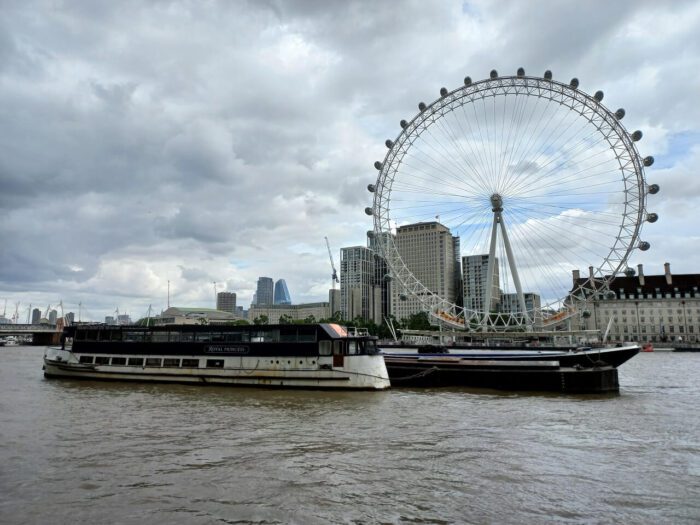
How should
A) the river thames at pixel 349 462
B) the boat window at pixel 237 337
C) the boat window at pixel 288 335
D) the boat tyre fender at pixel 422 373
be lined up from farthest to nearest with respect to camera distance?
the boat tyre fender at pixel 422 373 < the boat window at pixel 237 337 < the boat window at pixel 288 335 < the river thames at pixel 349 462

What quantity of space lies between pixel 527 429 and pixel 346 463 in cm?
1167

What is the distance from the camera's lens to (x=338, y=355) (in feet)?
144

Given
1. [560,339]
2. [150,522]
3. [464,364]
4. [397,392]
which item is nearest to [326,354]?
[397,392]

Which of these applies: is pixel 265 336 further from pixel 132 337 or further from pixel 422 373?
pixel 132 337

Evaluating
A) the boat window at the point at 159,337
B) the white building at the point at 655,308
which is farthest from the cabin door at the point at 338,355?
the white building at the point at 655,308

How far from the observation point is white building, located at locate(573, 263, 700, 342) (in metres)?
171

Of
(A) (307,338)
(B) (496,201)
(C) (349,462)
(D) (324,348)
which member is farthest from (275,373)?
(B) (496,201)

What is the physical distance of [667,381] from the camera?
180ft

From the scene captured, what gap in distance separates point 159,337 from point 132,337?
3.62 m

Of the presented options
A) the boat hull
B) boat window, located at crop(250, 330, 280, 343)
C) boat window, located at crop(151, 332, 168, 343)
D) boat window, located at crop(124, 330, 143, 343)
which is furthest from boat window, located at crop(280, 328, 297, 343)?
boat window, located at crop(124, 330, 143, 343)

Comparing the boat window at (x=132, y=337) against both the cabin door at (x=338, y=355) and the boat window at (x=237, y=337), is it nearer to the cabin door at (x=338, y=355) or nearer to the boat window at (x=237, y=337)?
the boat window at (x=237, y=337)

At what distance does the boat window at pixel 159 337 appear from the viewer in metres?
51.3

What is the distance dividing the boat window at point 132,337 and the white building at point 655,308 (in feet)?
493

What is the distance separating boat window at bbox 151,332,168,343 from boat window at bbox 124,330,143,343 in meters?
1.64
